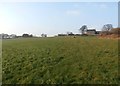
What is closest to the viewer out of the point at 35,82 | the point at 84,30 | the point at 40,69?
the point at 35,82

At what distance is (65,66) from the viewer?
59.7ft

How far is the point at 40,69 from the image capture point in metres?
17.7

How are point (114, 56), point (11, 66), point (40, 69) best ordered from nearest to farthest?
1. point (40, 69)
2. point (11, 66)
3. point (114, 56)

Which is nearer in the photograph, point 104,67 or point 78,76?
point 78,76

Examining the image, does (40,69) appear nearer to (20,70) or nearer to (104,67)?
(20,70)

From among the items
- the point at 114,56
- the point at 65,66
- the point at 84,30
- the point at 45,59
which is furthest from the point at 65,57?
the point at 84,30

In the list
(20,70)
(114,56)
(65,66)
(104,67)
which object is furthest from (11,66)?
(114,56)

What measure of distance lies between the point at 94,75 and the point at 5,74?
7.14 m

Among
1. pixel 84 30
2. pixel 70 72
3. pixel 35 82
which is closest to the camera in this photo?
pixel 35 82

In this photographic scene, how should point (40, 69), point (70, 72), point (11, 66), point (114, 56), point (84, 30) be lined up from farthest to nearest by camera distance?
point (84, 30) → point (114, 56) → point (11, 66) → point (40, 69) → point (70, 72)

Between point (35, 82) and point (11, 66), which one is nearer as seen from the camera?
point (35, 82)

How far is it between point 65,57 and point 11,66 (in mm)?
5636

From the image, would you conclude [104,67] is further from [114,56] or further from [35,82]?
[35,82]

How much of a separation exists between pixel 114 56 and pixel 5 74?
10.7 m
